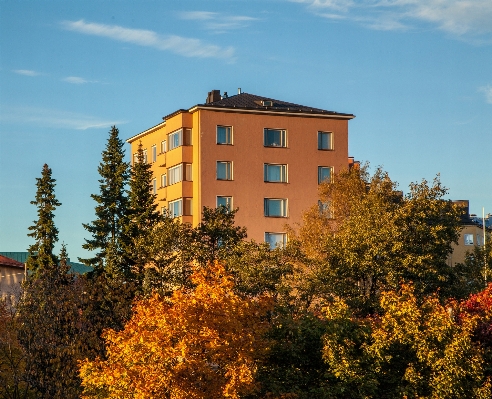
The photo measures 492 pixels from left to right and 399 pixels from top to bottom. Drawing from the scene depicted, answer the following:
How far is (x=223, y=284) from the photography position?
1475 inches

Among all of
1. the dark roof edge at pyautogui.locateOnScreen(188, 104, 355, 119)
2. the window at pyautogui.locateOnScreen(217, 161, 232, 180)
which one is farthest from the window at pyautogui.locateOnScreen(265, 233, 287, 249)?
the dark roof edge at pyautogui.locateOnScreen(188, 104, 355, 119)

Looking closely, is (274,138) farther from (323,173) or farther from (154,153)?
(154,153)

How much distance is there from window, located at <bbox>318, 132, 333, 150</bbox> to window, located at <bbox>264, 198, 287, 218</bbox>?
5.64 metres

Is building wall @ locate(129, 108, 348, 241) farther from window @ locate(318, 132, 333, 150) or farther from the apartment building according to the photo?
window @ locate(318, 132, 333, 150)

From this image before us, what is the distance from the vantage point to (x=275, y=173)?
269 ft

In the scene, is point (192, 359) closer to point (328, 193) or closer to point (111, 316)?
point (111, 316)

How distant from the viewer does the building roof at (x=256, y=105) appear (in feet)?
264

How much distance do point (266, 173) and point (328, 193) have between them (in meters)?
7.67

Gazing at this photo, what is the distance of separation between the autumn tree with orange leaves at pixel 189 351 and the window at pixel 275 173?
44106 millimetres

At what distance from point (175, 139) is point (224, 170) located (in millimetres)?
4955

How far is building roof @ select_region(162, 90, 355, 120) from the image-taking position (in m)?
80.6

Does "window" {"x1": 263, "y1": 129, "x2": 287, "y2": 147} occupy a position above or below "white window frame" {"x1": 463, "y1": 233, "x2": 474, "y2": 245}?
above

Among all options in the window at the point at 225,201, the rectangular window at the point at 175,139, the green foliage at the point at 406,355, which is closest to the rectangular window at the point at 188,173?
the rectangular window at the point at 175,139

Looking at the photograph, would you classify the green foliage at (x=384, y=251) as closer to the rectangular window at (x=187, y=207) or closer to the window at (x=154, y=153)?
the rectangular window at (x=187, y=207)
